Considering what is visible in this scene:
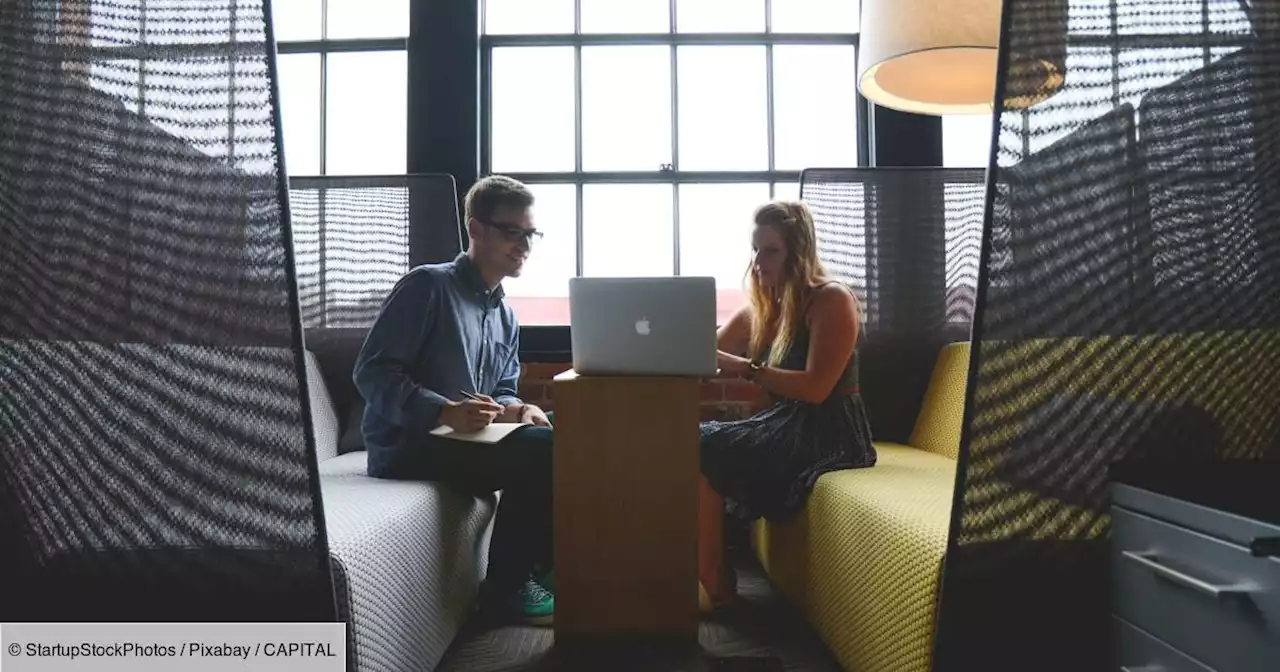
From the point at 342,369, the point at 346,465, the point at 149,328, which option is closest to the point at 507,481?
the point at 346,465

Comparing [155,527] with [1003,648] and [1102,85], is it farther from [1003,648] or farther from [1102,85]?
[1102,85]

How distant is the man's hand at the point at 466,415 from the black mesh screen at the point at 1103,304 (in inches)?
45.8

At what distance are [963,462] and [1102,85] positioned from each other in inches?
18.6

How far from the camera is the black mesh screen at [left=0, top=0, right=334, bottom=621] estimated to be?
1.05 m

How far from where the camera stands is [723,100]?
10.2 ft

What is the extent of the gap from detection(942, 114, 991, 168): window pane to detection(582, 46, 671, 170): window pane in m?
0.98

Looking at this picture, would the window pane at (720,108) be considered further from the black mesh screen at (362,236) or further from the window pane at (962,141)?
the black mesh screen at (362,236)

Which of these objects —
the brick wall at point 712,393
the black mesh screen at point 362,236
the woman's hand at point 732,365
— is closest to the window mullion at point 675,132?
the brick wall at point 712,393

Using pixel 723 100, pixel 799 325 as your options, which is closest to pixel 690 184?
pixel 723 100

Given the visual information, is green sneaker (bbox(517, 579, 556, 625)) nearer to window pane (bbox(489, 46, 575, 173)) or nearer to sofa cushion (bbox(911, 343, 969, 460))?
sofa cushion (bbox(911, 343, 969, 460))

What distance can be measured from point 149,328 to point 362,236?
169 centimetres

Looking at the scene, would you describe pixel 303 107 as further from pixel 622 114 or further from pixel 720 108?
pixel 720 108

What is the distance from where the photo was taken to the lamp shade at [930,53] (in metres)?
1.85

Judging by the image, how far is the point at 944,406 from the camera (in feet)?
7.90
